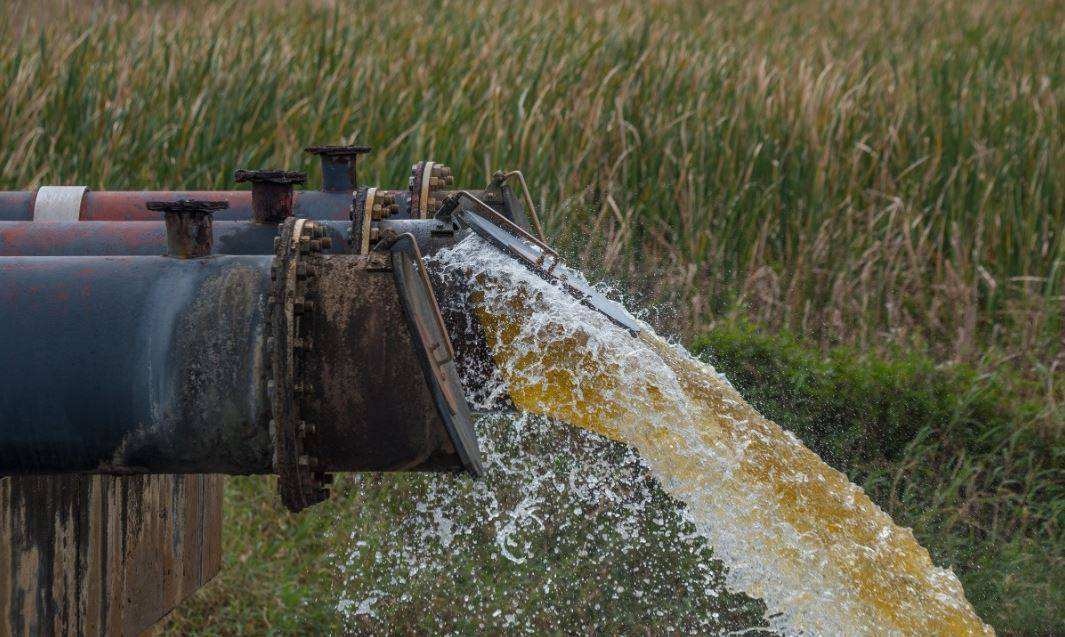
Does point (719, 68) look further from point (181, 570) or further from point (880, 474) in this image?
point (181, 570)

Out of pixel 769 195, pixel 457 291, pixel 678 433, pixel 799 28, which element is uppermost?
pixel 457 291

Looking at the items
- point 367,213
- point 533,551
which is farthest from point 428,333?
point 533,551

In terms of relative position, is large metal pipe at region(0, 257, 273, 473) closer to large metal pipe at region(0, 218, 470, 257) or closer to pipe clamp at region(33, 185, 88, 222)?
large metal pipe at region(0, 218, 470, 257)

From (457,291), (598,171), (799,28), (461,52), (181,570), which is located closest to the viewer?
(457,291)

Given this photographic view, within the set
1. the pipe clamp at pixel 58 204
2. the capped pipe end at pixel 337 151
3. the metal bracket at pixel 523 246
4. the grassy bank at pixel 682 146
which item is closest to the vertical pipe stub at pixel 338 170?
the capped pipe end at pixel 337 151

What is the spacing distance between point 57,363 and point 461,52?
5041 millimetres

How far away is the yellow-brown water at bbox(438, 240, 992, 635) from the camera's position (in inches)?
89.4

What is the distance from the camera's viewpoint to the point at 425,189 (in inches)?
107

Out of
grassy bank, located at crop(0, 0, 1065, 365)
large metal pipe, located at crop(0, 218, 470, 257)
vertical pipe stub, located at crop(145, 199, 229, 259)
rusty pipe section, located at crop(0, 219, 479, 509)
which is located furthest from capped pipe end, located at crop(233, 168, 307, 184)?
grassy bank, located at crop(0, 0, 1065, 365)

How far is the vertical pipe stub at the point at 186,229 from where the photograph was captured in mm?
1767

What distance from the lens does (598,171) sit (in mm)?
4887

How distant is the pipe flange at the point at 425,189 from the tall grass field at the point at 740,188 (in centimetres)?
117

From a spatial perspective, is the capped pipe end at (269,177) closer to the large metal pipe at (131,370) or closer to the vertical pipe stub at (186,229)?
the vertical pipe stub at (186,229)

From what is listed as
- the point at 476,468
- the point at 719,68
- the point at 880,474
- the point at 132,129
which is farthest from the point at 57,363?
the point at 719,68
